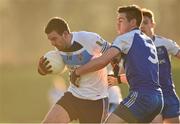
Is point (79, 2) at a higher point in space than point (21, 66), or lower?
higher

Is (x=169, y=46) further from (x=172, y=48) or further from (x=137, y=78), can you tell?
(x=137, y=78)

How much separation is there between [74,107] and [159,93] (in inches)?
63.2

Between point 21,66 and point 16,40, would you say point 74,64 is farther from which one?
point 16,40

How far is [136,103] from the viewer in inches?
345

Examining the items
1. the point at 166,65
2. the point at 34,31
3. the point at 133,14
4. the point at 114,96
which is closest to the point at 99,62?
the point at 133,14

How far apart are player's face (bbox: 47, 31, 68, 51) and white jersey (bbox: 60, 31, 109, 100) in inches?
6.2

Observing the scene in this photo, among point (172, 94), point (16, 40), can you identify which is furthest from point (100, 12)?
point (172, 94)

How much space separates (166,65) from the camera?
10.7m

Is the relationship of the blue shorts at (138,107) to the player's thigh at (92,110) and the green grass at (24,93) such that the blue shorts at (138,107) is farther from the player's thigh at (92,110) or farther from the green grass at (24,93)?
the green grass at (24,93)

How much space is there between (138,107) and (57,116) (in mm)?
1598

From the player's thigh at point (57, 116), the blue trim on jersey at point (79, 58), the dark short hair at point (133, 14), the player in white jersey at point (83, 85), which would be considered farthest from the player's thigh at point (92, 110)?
the dark short hair at point (133, 14)

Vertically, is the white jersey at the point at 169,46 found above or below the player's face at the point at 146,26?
below

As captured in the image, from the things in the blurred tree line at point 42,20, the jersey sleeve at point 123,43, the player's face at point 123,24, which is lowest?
the blurred tree line at point 42,20

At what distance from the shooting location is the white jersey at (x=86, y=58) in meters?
10.3
